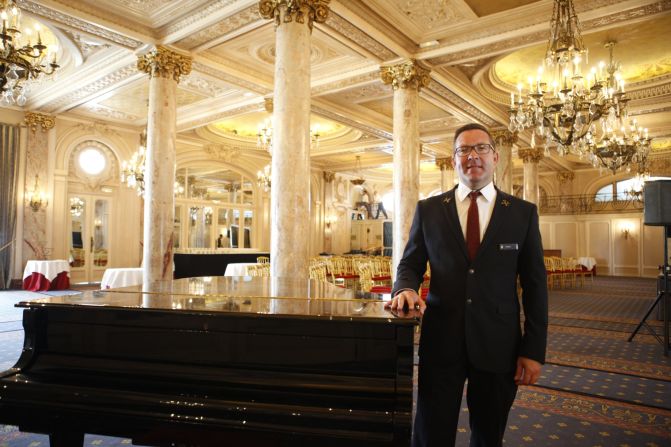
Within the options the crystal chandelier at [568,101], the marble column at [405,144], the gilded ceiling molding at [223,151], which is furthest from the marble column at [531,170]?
the gilded ceiling molding at [223,151]

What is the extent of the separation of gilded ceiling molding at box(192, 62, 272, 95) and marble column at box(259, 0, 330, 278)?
3.96 meters

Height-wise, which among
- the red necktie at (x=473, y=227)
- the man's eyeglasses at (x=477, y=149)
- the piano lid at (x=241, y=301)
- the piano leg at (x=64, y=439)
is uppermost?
the man's eyeglasses at (x=477, y=149)

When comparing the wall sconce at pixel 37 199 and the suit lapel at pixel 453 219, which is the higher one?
the wall sconce at pixel 37 199

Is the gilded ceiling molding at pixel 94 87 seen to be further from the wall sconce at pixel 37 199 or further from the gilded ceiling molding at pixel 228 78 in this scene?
the wall sconce at pixel 37 199

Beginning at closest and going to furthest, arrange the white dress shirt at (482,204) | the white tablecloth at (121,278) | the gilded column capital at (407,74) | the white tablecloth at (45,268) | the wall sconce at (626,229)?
the white dress shirt at (482,204), the gilded column capital at (407,74), the white tablecloth at (121,278), the white tablecloth at (45,268), the wall sconce at (626,229)

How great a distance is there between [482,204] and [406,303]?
531mm

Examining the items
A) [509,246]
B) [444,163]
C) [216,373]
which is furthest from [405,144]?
[444,163]

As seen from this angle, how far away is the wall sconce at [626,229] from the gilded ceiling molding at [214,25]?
59.8ft

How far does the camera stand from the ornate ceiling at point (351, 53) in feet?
21.2

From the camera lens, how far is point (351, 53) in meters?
8.21

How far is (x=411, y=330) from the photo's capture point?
1504 mm

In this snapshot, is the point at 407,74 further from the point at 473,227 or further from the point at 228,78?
the point at 473,227

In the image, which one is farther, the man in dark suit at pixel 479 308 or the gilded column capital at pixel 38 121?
the gilded column capital at pixel 38 121

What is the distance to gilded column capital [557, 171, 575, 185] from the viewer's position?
62.5 feet
